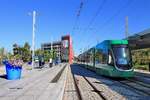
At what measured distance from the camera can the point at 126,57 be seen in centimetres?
2750

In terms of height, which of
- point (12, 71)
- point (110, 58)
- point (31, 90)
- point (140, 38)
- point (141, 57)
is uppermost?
point (140, 38)

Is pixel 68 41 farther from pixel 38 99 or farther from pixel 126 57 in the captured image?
pixel 38 99

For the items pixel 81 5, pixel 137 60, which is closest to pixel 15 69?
pixel 81 5

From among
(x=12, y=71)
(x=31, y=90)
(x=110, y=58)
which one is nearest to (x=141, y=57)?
(x=110, y=58)

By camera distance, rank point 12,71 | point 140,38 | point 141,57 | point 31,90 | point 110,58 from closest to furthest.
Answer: point 31,90
point 12,71
point 110,58
point 140,38
point 141,57

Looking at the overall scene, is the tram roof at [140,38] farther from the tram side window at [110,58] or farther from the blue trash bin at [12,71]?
the blue trash bin at [12,71]

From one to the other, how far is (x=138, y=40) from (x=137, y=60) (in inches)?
722

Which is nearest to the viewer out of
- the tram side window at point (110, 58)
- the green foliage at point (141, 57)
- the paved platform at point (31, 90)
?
the paved platform at point (31, 90)

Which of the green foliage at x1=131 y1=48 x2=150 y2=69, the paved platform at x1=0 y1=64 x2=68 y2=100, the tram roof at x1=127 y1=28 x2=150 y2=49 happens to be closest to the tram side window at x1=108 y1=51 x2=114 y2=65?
the paved platform at x1=0 y1=64 x2=68 y2=100

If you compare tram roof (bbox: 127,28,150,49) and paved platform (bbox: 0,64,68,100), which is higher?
tram roof (bbox: 127,28,150,49)

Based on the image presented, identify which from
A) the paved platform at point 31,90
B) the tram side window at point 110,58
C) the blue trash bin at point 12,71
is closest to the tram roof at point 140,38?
the tram side window at point 110,58

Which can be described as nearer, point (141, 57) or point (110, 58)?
point (110, 58)

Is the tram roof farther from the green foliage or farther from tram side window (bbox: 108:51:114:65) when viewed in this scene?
tram side window (bbox: 108:51:114:65)

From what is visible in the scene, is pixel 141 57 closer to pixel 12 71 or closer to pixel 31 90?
pixel 12 71
